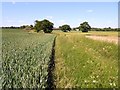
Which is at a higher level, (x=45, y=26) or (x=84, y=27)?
(x=45, y=26)

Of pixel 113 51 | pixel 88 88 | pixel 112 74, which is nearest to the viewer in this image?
pixel 88 88

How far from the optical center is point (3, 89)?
695cm

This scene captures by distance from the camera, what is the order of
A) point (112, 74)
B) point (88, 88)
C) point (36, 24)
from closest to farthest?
point (88, 88) < point (112, 74) < point (36, 24)

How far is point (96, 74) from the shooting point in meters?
11.0

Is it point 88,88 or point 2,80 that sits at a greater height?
point 2,80

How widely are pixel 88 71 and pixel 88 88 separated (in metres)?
2.85

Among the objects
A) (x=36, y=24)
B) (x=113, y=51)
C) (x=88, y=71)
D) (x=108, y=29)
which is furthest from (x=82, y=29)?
(x=88, y=71)

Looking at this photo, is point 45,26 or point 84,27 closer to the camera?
point 45,26

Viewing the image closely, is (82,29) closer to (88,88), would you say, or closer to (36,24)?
(36,24)

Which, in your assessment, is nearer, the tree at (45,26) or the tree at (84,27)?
the tree at (45,26)

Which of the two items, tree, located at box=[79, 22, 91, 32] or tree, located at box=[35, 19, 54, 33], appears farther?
tree, located at box=[79, 22, 91, 32]

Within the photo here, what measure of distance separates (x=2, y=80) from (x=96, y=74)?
4818 millimetres

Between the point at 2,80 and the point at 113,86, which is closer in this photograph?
the point at 2,80

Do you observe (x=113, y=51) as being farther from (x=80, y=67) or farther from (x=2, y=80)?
(x=2, y=80)
